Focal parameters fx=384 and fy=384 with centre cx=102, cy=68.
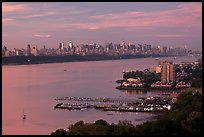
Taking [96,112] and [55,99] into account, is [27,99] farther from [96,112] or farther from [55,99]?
[96,112]

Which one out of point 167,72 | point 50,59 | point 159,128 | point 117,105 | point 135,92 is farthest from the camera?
point 50,59

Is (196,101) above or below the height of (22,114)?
above

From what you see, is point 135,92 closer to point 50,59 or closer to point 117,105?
point 117,105

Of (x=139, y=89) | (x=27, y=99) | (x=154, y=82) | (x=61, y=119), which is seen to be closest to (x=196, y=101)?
(x=61, y=119)

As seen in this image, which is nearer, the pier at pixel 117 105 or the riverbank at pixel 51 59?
the pier at pixel 117 105

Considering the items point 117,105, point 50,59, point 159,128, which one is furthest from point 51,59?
point 159,128

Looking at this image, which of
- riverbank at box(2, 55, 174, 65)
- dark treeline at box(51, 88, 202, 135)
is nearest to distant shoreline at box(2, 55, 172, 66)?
riverbank at box(2, 55, 174, 65)

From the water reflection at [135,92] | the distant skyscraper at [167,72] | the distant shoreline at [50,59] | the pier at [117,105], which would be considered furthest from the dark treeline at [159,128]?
the distant shoreline at [50,59]

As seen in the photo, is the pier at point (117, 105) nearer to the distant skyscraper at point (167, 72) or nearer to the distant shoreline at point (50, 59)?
the distant skyscraper at point (167, 72)
